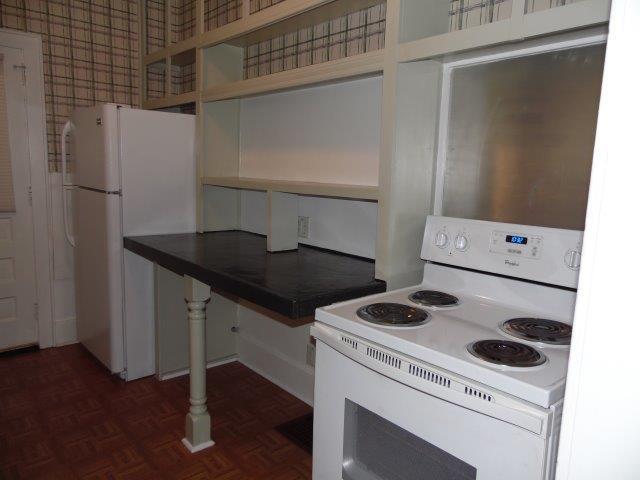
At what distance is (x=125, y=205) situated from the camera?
8.26 ft

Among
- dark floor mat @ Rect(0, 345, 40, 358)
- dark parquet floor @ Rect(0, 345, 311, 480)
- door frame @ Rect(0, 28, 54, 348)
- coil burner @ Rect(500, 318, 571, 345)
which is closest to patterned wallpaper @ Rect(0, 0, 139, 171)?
door frame @ Rect(0, 28, 54, 348)

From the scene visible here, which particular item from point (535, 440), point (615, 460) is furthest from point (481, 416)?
point (615, 460)

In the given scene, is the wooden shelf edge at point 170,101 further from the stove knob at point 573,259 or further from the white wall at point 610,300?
the white wall at point 610,300

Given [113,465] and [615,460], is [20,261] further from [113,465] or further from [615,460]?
[615,460]

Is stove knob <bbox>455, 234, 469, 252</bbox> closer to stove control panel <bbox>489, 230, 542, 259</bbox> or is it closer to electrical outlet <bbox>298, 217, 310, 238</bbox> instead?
stove control panel <bbox>489, 230, 542, 259</bbox>

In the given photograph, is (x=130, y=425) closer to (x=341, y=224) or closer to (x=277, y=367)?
(x=277, y=367)

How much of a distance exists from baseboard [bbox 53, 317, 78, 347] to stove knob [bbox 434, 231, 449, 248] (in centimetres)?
269

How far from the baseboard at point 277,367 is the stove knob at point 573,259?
4.88 feet

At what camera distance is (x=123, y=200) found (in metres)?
2.51

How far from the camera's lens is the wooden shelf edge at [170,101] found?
2.65 meters

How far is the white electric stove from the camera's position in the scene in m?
0.96

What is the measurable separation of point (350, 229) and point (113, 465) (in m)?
1.43

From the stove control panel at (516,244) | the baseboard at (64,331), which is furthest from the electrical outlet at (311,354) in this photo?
the baseboard at (64,331)

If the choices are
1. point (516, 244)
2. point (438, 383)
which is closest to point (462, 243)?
point (516, 244)
